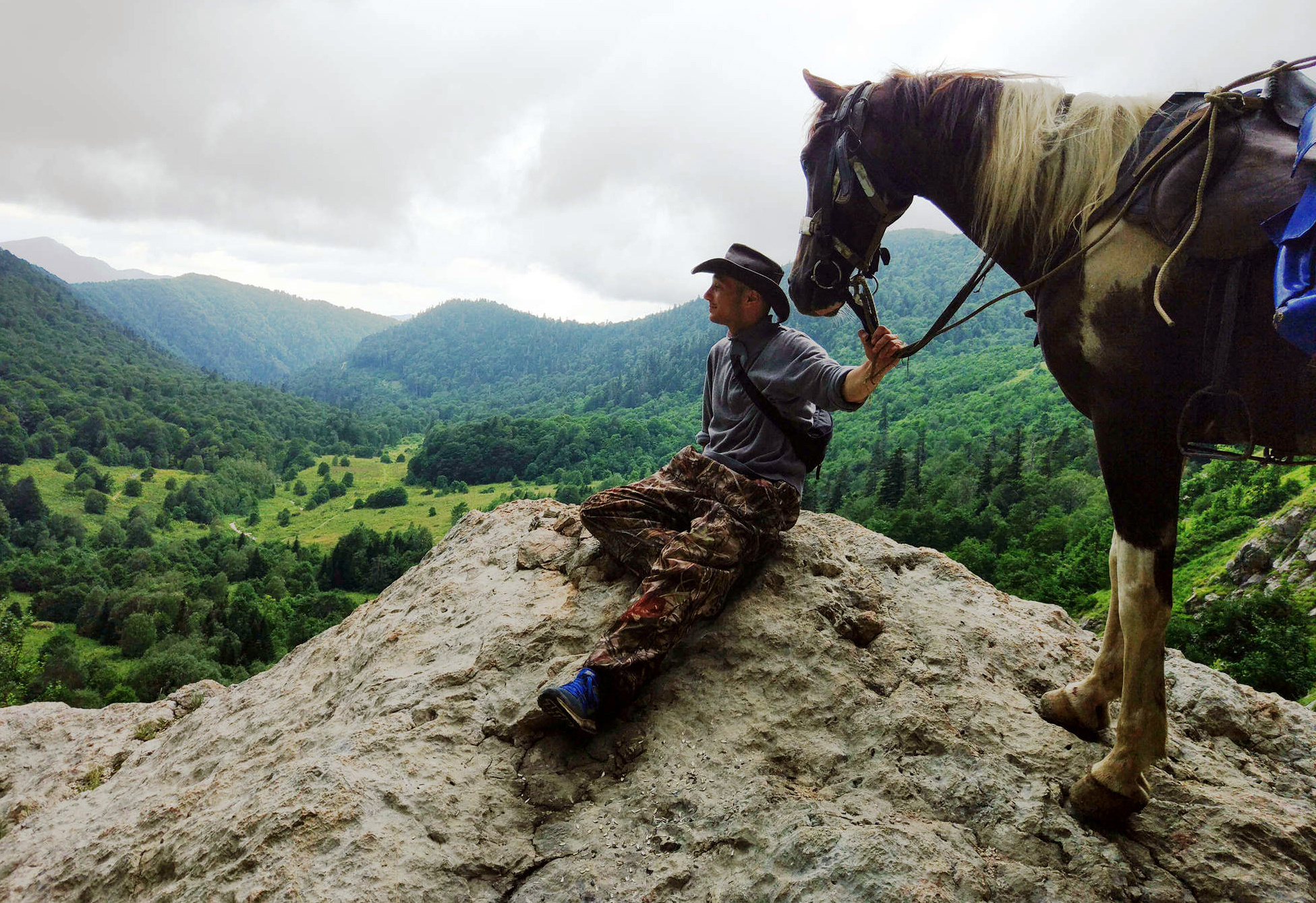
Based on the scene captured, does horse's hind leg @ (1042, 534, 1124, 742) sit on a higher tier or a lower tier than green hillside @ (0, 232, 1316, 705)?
higher

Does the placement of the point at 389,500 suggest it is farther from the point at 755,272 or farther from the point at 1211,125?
the point at 1211,125

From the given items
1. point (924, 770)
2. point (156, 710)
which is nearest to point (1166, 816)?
point (924, 770)

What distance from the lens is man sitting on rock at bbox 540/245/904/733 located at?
333cm

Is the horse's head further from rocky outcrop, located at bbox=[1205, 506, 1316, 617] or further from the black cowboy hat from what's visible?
rocky outcrop, located at bbox=[1205, 506, 1316, 617]

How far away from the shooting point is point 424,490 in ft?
376

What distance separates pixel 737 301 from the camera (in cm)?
406

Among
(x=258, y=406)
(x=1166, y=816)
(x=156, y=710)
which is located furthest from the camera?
(x=258, y=406)

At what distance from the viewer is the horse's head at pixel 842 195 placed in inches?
132

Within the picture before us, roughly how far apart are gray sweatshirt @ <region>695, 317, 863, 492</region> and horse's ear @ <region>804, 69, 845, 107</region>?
1152 millimetres

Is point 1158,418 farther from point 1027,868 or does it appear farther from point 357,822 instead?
point 357,822

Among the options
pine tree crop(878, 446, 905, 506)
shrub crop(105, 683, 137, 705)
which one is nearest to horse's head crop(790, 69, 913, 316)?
shrub crop(105, 683, 137, 705)

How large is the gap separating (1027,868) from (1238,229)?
2491mm

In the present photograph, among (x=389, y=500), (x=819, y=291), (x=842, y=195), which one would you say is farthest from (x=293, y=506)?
(x=842, y=195)

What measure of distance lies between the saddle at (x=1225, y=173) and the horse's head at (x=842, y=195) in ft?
3.32
